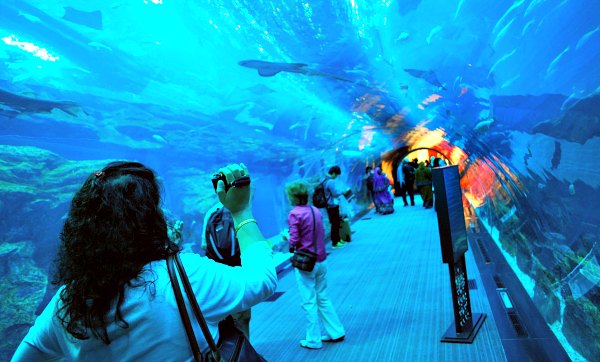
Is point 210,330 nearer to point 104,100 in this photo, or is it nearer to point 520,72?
point 520,72

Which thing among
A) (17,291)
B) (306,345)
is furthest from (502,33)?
(17,291)

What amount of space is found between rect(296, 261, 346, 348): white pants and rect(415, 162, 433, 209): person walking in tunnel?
12.3 m

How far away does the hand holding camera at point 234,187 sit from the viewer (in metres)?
1.56

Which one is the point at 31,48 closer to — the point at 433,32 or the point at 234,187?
the point at 433,32

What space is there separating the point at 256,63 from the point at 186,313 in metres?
7.71

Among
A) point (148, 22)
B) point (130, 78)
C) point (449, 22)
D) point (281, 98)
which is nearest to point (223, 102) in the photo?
point (281, 98)

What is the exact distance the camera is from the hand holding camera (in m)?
1.56

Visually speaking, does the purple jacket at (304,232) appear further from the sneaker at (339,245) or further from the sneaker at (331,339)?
the sneaker at (339,245)

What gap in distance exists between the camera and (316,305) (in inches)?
205

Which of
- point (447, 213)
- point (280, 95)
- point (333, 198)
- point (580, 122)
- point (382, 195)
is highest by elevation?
point (280, 95)

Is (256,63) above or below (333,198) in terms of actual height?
above

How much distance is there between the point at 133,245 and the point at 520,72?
16.1ft

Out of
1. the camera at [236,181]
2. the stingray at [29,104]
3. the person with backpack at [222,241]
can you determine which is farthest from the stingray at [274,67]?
the camera at [236,181]

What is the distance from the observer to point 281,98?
10531 mm
